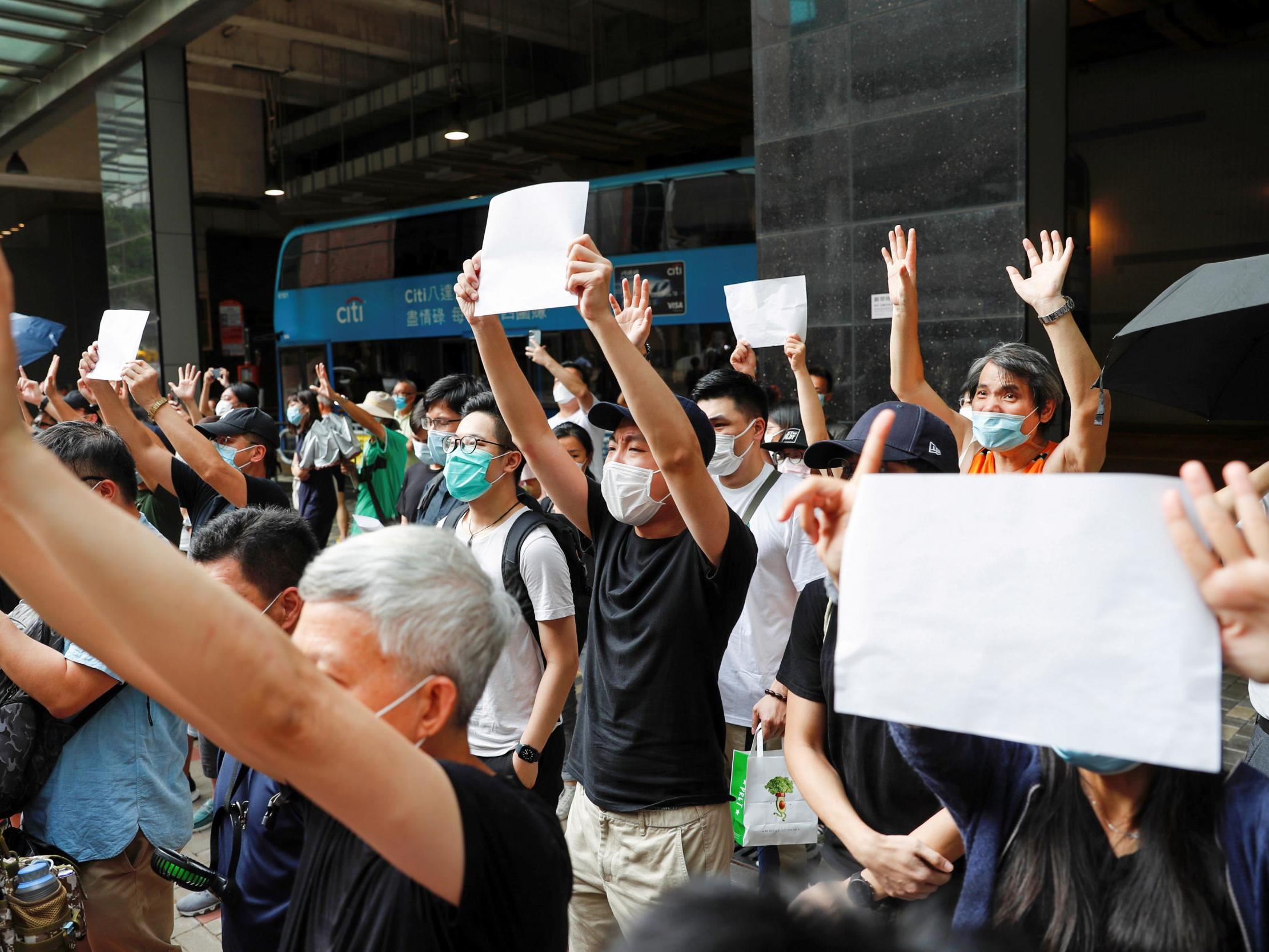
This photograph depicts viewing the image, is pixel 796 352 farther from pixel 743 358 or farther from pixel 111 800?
pixel 111 800

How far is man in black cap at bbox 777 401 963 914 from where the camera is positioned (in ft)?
5.65

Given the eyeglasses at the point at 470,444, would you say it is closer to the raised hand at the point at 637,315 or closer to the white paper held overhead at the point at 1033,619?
the raised hand at the point at 637,315

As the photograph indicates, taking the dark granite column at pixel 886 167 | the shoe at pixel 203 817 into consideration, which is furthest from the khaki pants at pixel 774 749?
the dark granite column at pixel 886 167

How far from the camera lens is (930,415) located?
2.23m

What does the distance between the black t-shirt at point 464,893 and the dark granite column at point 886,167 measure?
17.4 feet

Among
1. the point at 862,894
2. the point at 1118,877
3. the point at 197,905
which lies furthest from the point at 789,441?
the point at 1118,877

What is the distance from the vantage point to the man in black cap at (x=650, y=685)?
94.2 inches

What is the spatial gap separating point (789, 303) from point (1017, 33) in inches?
104

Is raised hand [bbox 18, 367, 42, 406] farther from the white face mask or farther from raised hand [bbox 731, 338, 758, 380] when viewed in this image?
the white face mask

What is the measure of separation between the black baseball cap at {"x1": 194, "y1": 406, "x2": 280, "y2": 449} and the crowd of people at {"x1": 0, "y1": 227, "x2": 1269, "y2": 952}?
0.34m

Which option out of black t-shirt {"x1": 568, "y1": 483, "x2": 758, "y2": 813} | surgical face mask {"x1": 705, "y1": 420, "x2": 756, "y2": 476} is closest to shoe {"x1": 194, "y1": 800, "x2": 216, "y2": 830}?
black t-shirt {"x1": 568, "y1": 483, "x2": 758, "y2": 813}

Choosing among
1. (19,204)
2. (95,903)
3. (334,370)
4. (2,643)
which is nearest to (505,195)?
(2,643)

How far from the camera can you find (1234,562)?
99 centimetres

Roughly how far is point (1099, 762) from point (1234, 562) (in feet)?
1.32
